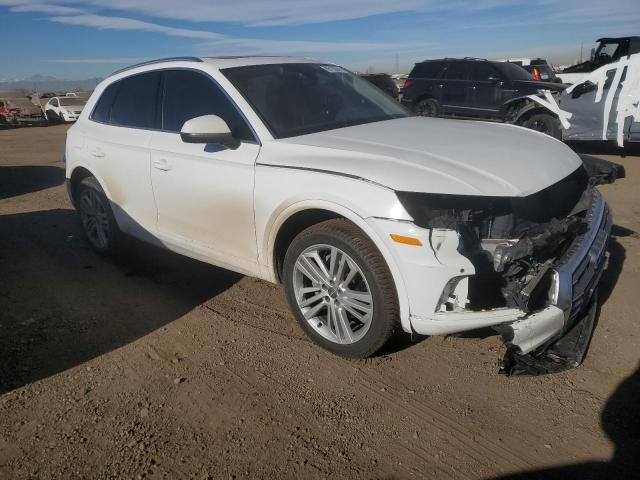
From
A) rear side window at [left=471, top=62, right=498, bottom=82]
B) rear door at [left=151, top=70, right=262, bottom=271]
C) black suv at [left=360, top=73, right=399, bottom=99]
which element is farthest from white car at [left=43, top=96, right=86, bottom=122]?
rear door at [left=151, top=70, right=262, bottom=271]

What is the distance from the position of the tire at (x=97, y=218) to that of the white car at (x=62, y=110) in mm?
23445

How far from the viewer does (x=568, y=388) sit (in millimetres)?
2959

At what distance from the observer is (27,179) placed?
10.2m

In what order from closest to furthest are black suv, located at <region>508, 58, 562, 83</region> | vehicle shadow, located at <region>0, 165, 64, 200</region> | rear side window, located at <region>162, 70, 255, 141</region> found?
rear side window, located at <region>162, 70, 255, 141</region> < vehicle shadow, located at <region>0, 165, 64, 200</region> < black suv, located at <region>508, 58, 562, 83</region>

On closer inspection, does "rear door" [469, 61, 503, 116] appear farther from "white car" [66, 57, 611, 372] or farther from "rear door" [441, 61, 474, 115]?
"white car" [66, 57, 611, 372]

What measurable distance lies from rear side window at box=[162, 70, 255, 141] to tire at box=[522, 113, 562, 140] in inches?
316

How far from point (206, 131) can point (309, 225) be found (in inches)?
35.3

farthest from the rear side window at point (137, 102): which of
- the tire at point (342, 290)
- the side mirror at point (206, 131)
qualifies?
the tire at point (342, 290)

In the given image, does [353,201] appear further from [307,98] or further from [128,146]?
[128,146]

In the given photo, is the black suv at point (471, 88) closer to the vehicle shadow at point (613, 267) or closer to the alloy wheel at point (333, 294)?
the vehicle shadow at point (613, 267)

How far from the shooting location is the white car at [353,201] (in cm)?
277

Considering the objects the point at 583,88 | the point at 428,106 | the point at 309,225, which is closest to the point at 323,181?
the point at 309,225

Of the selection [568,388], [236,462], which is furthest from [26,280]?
[568,388]

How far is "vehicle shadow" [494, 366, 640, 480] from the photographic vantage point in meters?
2.35
